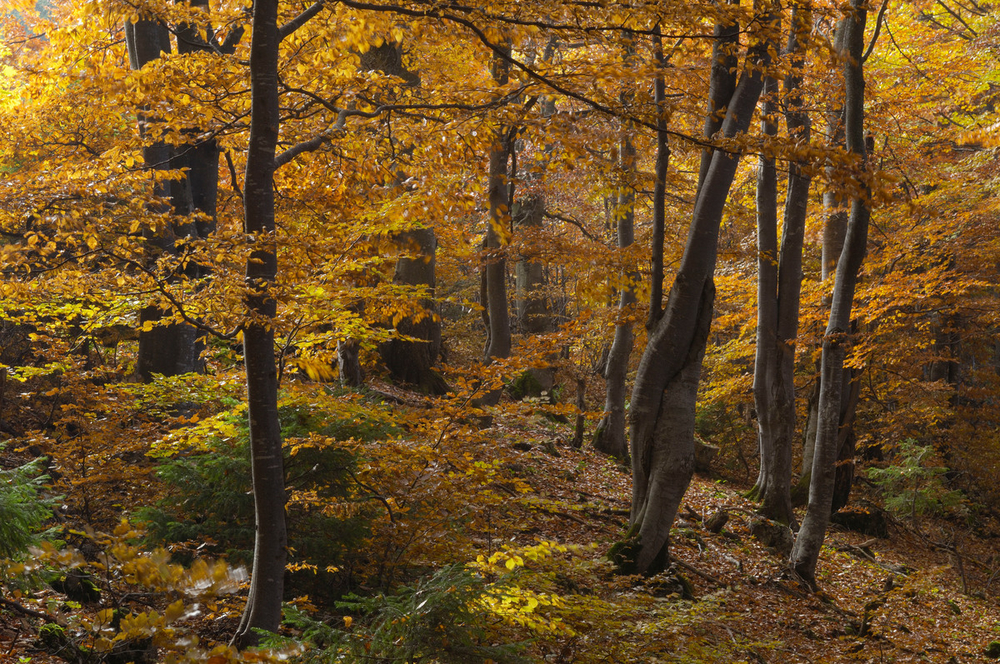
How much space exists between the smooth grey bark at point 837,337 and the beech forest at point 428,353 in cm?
5

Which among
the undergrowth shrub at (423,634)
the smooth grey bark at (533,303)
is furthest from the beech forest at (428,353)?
the smooth grey bark at (533,303)

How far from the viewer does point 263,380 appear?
3885 mm

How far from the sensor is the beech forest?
382 centimetres

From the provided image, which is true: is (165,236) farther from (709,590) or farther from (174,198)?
(709,590)

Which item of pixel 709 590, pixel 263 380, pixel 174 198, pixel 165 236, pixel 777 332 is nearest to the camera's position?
pixel 263 380

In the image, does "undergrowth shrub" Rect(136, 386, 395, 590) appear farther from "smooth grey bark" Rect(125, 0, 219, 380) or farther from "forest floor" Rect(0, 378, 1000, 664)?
"smooth grey bark" Rect(125, 0, 219, 380)

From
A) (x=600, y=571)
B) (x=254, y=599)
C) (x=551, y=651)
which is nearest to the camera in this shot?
(x=254, y=599)

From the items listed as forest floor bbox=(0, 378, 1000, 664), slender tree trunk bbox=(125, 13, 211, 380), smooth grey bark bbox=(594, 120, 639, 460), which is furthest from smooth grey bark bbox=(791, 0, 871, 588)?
slender tree trunk bbox=(125, 13, 211, 380)

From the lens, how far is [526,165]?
1368 centimetres

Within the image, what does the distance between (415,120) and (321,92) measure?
2.72ft

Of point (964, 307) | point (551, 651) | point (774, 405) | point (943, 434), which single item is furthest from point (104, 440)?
point (943, 434)

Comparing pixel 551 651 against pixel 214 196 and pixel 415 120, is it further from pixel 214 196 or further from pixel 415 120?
pixel 214 196

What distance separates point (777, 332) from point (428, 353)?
20.2 feet

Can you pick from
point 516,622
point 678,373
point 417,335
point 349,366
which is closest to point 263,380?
point 516,622
